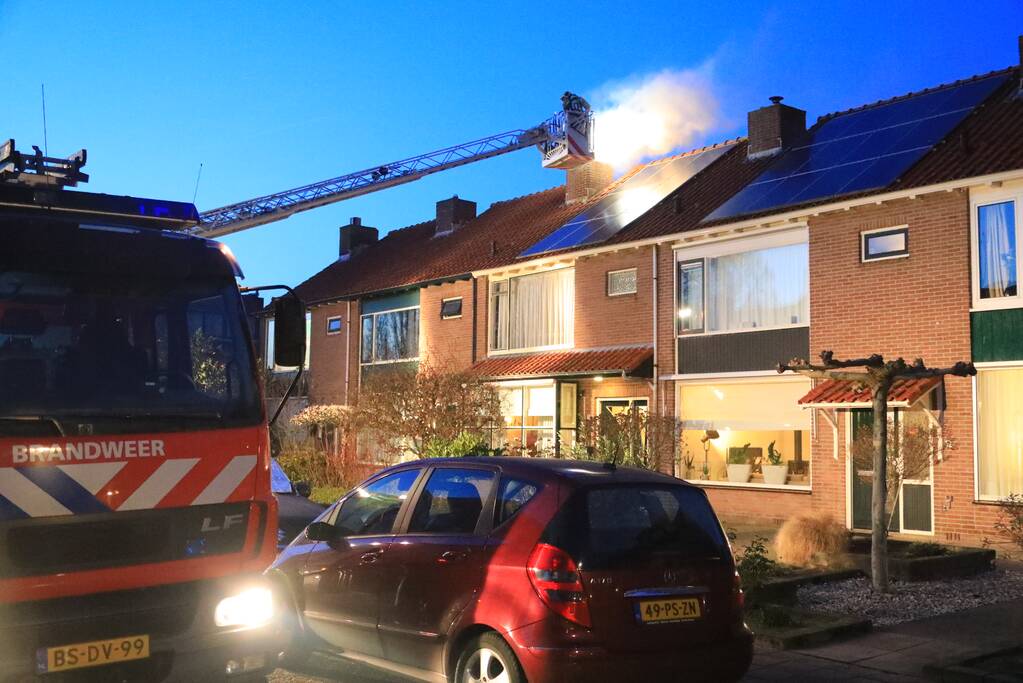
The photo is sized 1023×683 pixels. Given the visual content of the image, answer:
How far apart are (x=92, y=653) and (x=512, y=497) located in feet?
8.16

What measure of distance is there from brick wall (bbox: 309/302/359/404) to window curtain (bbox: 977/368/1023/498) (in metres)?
Answer: 19.8

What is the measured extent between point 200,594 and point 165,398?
111cm

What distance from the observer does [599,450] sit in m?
18.3

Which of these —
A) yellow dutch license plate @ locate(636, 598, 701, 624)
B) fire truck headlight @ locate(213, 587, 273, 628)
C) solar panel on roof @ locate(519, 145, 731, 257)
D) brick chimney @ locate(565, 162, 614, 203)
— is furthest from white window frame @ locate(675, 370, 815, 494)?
fire truck headlight @ locate(213, 587, 273, 628)

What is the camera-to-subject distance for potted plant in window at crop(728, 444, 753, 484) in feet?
62.7

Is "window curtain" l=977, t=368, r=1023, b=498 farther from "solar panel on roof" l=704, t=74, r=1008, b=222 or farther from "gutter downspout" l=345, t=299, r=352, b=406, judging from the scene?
"gutter downspout" l=345, t=299, r=352, b=406

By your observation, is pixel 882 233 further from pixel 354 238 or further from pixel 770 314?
pixel 354 238

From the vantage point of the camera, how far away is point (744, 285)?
1933cm

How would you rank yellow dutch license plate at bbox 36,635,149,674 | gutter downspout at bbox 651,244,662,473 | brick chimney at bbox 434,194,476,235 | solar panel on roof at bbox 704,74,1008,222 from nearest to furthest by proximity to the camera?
yellow dutch license plate at bbox 36,635,149,674 < solar panel on roof at bbox 704,74,1008,222 < gutter downspout at bbox 651,244,662,473 < brick chimney at bbox 434,194,476,235

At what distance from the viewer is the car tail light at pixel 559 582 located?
552 cm

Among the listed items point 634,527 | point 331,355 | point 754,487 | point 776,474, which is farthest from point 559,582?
point 331,355

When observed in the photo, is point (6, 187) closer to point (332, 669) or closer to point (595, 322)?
point (332, 669)

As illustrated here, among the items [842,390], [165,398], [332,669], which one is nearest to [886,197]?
[842,390]

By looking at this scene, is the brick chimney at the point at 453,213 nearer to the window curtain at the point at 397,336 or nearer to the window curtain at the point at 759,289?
the window curtain at the point at 397,336
